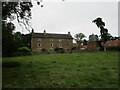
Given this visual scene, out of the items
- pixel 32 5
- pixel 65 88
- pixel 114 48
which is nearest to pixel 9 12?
pixel 32 5

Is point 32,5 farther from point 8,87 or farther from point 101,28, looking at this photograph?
point 101,28

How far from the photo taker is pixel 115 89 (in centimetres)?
599

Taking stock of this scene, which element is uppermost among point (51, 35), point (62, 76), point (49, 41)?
point (51, 35)

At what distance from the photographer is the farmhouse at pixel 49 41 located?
6241cm

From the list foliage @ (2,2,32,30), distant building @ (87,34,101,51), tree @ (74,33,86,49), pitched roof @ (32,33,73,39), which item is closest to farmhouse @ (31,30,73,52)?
pitched roof @ (32,33,73,39)

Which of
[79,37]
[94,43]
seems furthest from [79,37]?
[94,43]

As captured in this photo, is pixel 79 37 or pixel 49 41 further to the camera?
pixel 79 37

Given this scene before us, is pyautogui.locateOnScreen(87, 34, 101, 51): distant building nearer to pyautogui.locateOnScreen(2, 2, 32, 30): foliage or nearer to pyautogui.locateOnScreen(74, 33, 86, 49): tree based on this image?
pyautogui.locateOnScreen(74, 33, 86, 49): tree

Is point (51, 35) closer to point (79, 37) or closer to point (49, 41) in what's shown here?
point (49, 41)

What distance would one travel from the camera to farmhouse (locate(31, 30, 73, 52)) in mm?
62406

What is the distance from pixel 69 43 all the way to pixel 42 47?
42.8ft

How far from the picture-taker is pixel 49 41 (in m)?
64.6

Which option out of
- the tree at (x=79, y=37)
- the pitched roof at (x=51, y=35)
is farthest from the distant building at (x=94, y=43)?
the tree at (x=79, y=37)

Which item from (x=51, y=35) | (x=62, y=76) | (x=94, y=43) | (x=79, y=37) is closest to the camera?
(x=62, y=76)
